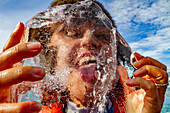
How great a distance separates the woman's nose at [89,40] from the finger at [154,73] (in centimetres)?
58

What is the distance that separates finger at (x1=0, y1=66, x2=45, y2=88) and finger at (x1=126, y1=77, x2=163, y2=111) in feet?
2.21

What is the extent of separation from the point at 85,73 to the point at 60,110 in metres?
1.08

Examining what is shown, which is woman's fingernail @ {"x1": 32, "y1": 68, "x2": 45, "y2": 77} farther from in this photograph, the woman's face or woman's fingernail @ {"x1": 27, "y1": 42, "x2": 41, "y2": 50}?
the woman's face

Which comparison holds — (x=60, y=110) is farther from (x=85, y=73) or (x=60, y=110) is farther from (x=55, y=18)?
(x=55, y=18)

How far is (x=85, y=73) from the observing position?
1.51 metres

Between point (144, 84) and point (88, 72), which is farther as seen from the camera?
point (88, 72)

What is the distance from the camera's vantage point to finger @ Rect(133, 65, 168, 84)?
3.57 feet

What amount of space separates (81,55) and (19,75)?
0.78 metres

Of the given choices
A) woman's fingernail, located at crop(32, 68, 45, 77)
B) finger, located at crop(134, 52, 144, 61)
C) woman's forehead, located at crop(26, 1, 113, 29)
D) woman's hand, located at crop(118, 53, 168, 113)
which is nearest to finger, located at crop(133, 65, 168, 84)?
woman's hand, located at crop(118, 53, 168, 113)

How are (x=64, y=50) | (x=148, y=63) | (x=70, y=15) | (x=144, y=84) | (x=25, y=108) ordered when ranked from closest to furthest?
(x=25, y=108), (x=144, y=84), (x=148, y=63), (x=64, y=50), (x=70, y=15)

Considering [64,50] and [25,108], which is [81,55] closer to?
[64,50]

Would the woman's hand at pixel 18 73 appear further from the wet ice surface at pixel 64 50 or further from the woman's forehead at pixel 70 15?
the woman's forehead at pixel 70 15

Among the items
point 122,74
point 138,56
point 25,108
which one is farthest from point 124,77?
point 25,108

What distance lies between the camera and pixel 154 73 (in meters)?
1.12
